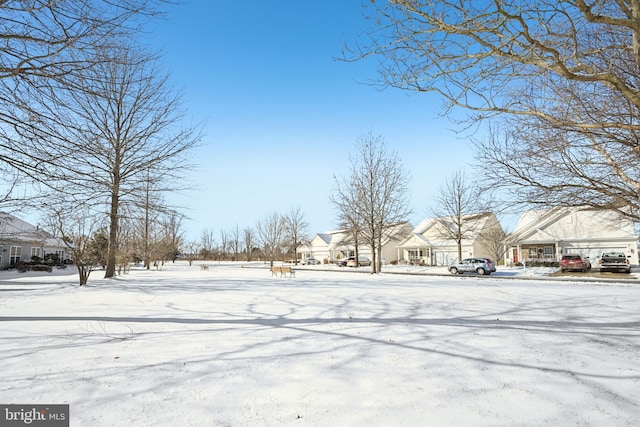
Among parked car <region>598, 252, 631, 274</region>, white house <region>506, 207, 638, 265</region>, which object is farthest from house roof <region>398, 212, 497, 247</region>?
parked car <region>598, 252, 631, 274</region>

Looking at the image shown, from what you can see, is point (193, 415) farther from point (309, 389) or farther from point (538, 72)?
point (538, 72)

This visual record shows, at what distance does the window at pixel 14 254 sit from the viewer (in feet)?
110

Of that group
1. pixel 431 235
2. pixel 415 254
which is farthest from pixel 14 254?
pixel 431 235

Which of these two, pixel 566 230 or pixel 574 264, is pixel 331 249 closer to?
pixel 566 230

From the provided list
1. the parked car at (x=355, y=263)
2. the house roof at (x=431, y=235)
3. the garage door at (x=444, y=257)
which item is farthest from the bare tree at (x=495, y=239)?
the parked car at (x=355, y=263)

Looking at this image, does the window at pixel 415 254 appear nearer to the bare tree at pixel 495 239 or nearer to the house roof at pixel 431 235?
the house roof at pixel 431 235

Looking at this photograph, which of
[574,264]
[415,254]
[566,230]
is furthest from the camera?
[415,254]

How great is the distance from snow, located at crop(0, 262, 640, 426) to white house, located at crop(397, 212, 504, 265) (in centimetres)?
3485

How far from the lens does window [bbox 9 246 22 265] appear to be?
33406 mm

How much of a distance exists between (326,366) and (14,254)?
42.7 metres

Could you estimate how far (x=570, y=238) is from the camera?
113ft

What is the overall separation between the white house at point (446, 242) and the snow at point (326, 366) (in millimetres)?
34850

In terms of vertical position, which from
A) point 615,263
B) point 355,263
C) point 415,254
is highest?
point 615,263

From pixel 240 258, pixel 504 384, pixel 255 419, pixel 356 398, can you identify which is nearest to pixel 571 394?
pixel 504 384
